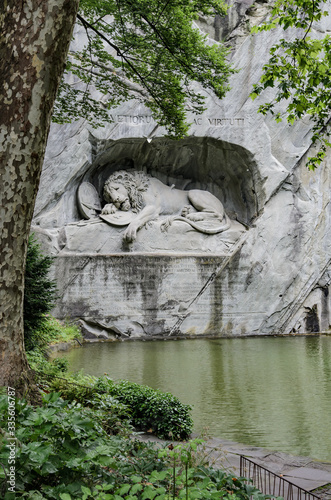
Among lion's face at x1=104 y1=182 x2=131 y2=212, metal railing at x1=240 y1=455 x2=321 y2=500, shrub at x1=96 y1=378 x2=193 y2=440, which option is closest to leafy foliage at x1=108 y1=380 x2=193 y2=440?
shrub at x1=96 y1=378 x2=193 y2=440

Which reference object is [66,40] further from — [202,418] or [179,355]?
[179,355]

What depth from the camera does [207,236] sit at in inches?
662

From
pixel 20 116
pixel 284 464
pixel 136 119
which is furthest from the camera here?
pixel 136 119

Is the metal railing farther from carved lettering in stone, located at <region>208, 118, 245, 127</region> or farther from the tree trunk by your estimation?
carved lettering in stone, located at <region>208, 118, 245, 127</region>

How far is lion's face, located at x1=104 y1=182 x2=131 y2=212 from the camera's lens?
16.5 meters

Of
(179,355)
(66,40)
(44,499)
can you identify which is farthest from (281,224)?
(44,499)

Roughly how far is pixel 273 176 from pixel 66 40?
14.2 meters

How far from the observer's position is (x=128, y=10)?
8.45 metres

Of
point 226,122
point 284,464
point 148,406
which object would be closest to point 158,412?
point 148,406

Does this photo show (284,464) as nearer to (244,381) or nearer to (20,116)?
(20,116)

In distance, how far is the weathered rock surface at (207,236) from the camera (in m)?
15.1

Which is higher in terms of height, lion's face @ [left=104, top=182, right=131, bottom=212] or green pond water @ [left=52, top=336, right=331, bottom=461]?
lion's face @ [left=104, top=182, right=131, bottom=212]

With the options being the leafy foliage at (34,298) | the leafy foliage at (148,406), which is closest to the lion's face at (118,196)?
the leafy foliage at (34,298)

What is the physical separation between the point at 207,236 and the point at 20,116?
13638 millimetres
